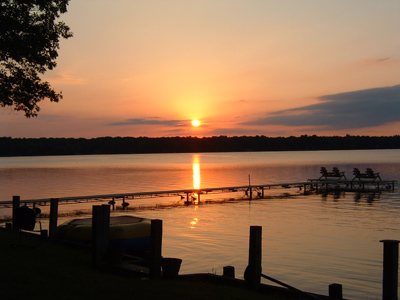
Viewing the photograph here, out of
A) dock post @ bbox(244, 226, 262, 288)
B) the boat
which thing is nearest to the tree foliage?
the boat

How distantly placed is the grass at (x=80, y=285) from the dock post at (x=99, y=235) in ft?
0.85

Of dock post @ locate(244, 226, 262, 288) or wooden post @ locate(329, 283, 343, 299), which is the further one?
dock post @ locate(244, 226, 262, 288)

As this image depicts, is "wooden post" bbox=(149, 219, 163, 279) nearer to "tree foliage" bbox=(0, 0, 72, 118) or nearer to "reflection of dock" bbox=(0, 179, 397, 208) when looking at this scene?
"tree foliage" bbox=(0, 0, 72, 118)

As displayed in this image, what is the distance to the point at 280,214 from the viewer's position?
2762 centimetres

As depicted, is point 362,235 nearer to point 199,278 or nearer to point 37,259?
point 199,278

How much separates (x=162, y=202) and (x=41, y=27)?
21.2 metres

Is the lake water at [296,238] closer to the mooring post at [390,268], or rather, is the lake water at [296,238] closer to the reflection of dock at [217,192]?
the reflection of dock at [217,192]

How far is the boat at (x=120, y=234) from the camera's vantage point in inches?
500

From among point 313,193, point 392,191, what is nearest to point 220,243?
point 313,193

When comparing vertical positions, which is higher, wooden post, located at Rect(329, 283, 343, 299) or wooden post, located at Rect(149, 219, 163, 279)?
wooden post, located at Rect(149, 219, 163, 279)

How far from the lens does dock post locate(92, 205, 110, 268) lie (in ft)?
30.1

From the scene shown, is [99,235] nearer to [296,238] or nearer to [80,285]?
[80,285]

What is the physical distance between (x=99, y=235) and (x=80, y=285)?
6.18 ft

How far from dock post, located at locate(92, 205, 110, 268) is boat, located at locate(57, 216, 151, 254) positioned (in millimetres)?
3303
